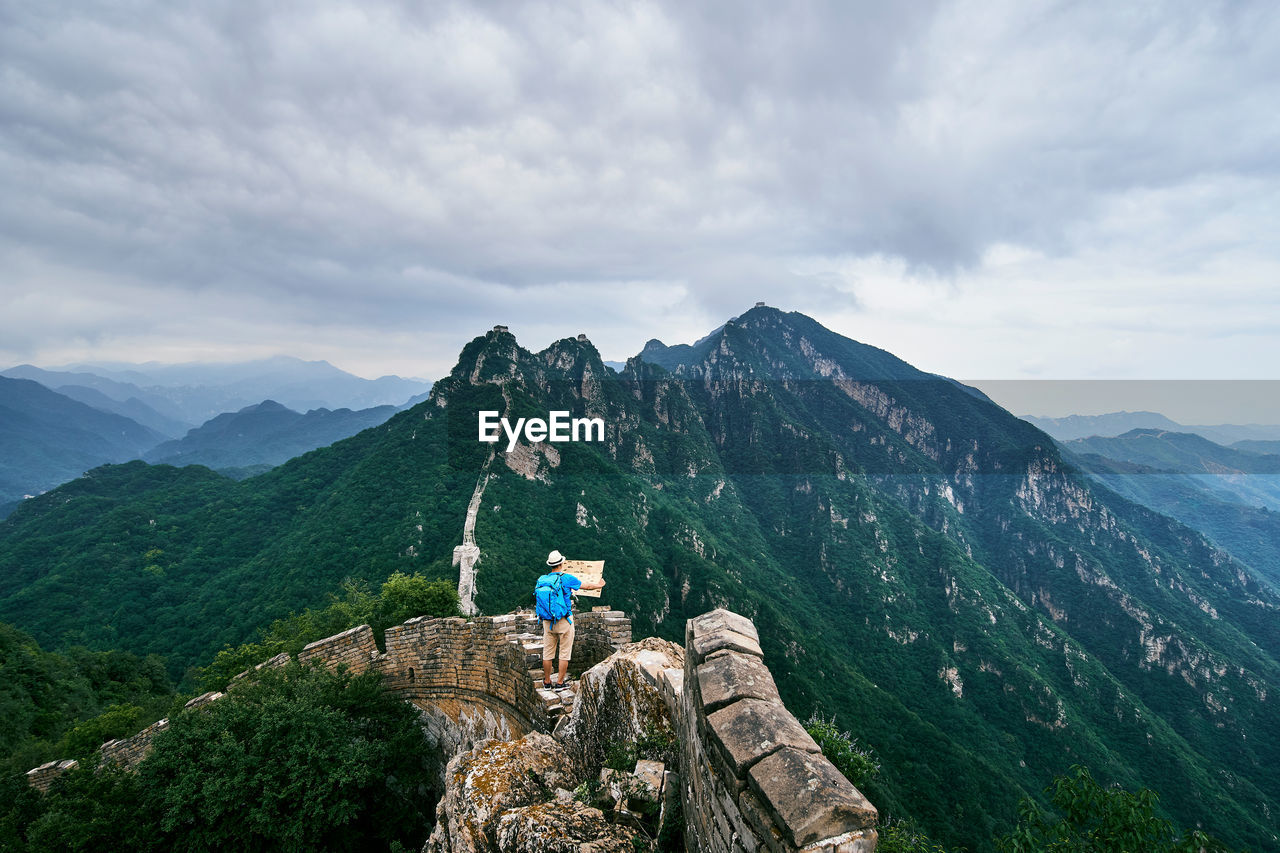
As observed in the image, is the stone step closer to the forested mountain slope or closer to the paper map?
the paper map

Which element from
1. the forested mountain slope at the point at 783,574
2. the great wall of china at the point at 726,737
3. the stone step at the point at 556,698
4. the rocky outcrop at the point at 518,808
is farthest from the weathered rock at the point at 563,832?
the forested mountain slope at the point at 783,574

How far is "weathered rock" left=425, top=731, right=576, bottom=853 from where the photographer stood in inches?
243

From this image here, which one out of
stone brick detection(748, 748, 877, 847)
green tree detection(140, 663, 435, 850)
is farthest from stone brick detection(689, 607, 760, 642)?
green tree detection(140, 663, 435, 850)

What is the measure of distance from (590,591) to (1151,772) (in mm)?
111515

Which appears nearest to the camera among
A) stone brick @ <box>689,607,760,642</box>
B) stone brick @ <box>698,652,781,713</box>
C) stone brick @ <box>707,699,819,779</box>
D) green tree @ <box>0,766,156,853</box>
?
stone brick @ <box>707,699,819,779</box>

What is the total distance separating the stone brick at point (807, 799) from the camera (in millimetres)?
3004

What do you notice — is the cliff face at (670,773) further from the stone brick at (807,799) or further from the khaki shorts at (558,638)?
the khaki shorts at (558,638)

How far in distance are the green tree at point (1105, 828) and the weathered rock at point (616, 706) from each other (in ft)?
15.7

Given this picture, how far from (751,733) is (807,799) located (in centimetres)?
70

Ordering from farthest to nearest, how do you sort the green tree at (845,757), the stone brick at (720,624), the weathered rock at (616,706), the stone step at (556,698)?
the stone step at (556,698), the green tree at (845,757), the weathered rock at (616,706), the stone brick at (720,624)

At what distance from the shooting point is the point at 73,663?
29391 millimetres

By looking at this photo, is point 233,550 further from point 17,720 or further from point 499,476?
point 17,720

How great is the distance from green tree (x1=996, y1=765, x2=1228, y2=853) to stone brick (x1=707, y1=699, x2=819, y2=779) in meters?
4.62

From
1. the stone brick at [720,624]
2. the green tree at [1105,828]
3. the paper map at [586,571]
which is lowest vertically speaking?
the green tree at [1105,828]
